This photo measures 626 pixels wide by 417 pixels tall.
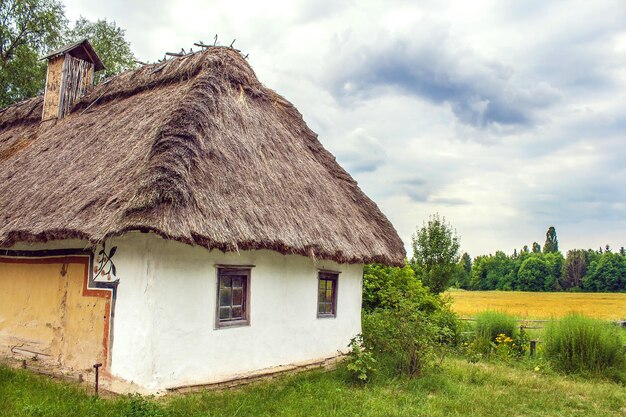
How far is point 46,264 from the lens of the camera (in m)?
7.80

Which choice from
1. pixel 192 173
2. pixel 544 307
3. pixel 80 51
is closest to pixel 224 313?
pixel 192 173

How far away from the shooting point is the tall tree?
7488 centimetres

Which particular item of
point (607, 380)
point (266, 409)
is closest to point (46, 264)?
point (266, 409)

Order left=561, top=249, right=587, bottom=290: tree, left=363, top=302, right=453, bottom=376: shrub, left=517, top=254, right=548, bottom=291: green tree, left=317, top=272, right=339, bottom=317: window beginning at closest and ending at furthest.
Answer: left=363, top=302, right=453, bottom=376: shrub
left=317, top=272, right=339, bottom=317: window
left=561, top=249, right=587, bottom=290: tree
left=517, top=254, right=548, bottom=291: green tree

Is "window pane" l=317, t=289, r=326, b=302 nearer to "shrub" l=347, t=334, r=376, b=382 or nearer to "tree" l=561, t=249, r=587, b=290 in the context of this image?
"shrub" l=347, t=334, r=376, b=382

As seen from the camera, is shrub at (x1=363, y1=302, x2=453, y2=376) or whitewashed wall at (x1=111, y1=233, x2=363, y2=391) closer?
whitewashed wall at (x1=111, y1=233, x2=363, y2=391)

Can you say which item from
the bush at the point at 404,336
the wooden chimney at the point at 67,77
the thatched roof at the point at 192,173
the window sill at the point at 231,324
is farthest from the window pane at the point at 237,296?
the wooden chimney at the point at 67,77

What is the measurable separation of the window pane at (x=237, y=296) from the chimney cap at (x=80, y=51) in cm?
776

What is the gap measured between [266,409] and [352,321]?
3.87 meters

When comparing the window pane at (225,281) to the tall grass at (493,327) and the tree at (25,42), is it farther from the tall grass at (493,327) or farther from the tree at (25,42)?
the tree at (25,42)

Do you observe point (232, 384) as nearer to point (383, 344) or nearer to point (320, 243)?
point (320, 243)

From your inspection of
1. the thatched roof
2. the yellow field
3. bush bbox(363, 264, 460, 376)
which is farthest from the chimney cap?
the yellow field

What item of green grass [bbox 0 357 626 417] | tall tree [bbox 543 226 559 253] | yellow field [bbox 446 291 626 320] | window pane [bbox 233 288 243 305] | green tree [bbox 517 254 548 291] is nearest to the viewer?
green grass [bbox 0 357 626 417]

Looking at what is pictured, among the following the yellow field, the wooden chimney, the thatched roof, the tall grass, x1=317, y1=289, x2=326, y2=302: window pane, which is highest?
the wooden chimney
